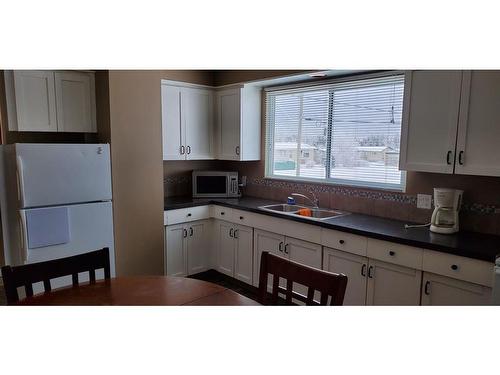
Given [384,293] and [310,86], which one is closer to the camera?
[384,293]

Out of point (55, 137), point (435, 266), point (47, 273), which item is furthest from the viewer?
point (55, 137)

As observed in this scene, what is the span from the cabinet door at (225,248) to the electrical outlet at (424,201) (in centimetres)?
172

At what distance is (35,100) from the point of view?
273 centimetres

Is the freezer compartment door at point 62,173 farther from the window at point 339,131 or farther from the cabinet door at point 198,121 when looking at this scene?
the window at point 339,131

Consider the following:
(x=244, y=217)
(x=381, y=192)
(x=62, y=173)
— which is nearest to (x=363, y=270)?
(x=381, y=192)

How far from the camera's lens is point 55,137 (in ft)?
10.4

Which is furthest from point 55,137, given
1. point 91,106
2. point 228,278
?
point 228,278

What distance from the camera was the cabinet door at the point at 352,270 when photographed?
103 inches

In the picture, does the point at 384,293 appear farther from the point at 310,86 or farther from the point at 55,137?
the point at 55,137

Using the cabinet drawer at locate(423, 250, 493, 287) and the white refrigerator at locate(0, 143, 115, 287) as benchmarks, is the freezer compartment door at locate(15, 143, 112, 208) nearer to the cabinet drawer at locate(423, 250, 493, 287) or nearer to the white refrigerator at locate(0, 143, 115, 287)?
the white refrigerator at locate(0, 143, 115, 287)

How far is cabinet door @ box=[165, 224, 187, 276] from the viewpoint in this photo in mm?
3525

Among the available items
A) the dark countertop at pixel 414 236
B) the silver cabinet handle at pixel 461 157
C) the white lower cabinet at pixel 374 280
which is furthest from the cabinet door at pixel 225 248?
the silver cabinet handle at pixel 461 157

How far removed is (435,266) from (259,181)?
2.23 m

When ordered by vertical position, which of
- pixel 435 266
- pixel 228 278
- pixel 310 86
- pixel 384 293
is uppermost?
pixel 310 86
